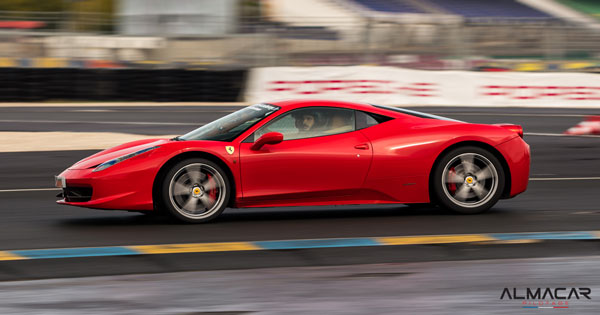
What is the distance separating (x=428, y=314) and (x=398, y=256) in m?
1.49

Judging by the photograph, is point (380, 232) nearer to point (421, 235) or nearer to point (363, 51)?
point (421, 235)

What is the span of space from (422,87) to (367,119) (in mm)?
15834

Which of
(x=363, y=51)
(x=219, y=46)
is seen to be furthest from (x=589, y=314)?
(x=219, y=46)

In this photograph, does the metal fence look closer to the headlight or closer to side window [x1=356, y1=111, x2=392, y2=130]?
side window [x1=356, y1=111, x2=392, y2=130]

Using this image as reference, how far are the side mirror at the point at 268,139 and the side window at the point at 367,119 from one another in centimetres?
81

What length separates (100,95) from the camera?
2417 centimetres

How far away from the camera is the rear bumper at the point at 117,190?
23.3 feet

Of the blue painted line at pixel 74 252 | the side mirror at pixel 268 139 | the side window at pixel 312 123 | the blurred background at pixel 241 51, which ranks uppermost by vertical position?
the blurred background at pixel 241 51

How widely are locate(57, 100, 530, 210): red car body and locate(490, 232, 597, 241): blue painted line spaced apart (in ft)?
3.33

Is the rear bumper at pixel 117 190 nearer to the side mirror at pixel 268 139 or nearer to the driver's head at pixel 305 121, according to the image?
the side mirror at pixel 268 139

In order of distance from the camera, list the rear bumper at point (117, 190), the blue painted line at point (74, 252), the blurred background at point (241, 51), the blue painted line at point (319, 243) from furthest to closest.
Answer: the blurred background at point (241, 51) → the rear bumper at point (117, 190) → the blue painted line at point (319, 243) → the blue painted line at point (74, 252)

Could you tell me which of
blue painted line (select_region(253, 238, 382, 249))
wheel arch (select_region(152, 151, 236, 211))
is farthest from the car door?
blue painted line (select_region(253, 238, 382, 249))

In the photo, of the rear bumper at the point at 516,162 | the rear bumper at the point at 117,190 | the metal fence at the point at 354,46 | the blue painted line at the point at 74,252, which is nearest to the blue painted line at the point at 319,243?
the blue painted line at the point at 74,252

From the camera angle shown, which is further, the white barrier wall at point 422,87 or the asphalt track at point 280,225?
the white barrier wall at point 422,87
